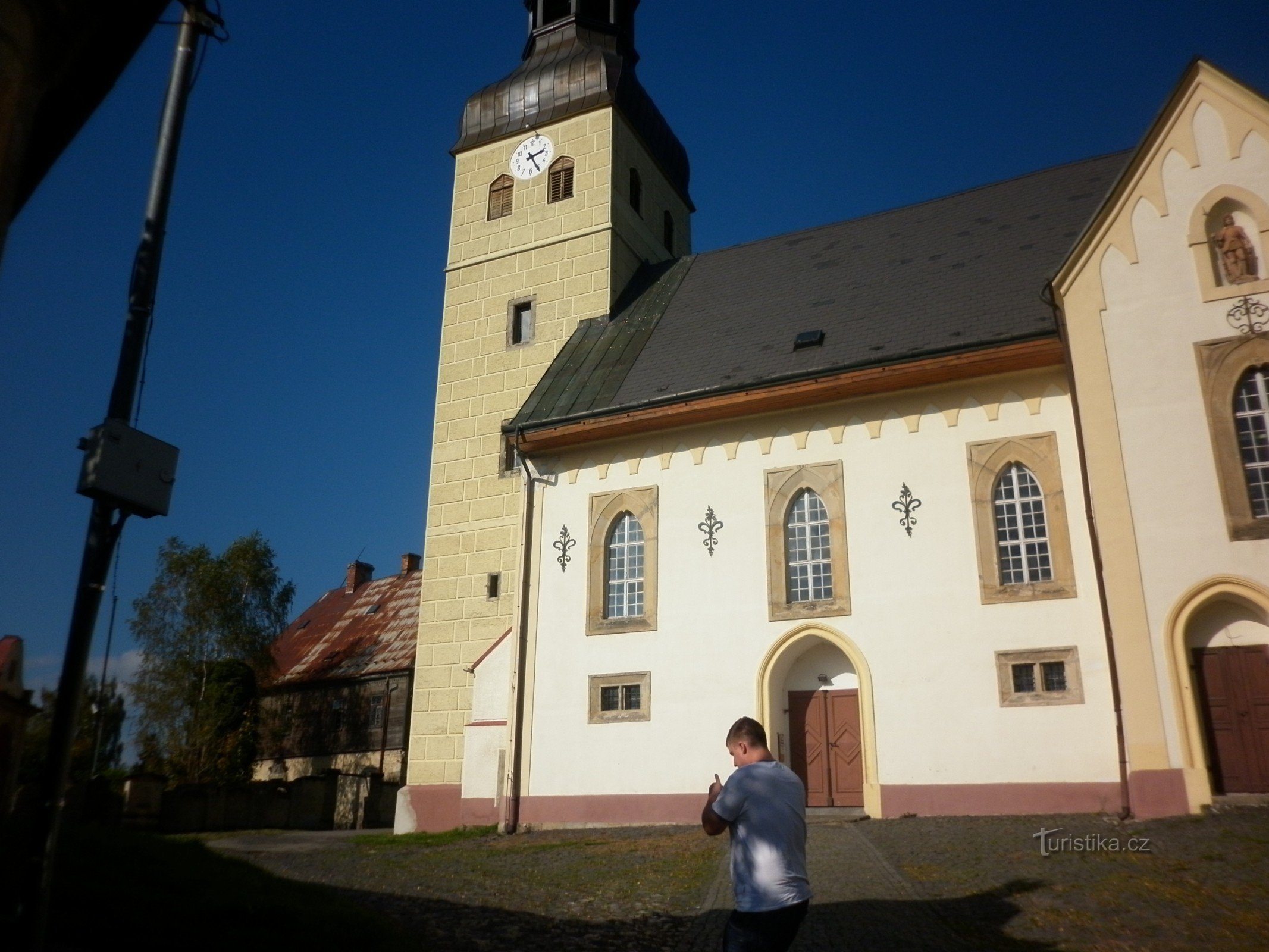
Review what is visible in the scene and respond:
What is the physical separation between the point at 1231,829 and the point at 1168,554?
4041 mm

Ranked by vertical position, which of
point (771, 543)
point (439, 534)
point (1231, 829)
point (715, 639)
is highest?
point (439, 534)

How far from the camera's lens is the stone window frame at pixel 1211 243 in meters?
15.5

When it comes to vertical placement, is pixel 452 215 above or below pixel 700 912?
above

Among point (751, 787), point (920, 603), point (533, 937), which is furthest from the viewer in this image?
point (920, 603)

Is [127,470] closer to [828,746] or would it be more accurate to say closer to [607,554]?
[828,746]

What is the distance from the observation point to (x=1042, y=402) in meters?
17.3

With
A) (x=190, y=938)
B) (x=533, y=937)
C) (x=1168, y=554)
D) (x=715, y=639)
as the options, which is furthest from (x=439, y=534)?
(x=190, y=938)

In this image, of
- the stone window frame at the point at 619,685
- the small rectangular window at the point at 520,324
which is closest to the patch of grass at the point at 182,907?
the stone window frame at the point at 619,685

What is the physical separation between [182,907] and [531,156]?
24115 millimetres

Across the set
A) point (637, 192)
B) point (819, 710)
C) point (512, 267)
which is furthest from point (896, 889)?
point (637, 192)

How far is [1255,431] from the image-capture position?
15.0 m

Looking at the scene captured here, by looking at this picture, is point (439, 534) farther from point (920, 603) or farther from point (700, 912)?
point (700, 912)

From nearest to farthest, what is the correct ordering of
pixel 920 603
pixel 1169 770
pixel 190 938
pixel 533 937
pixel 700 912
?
pixel 190 938 < pixel 533 937 < pixel 700 912 < pixel 1169 770 < pixel 920 603

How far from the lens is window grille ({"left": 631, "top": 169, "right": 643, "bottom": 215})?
92.4 feet
